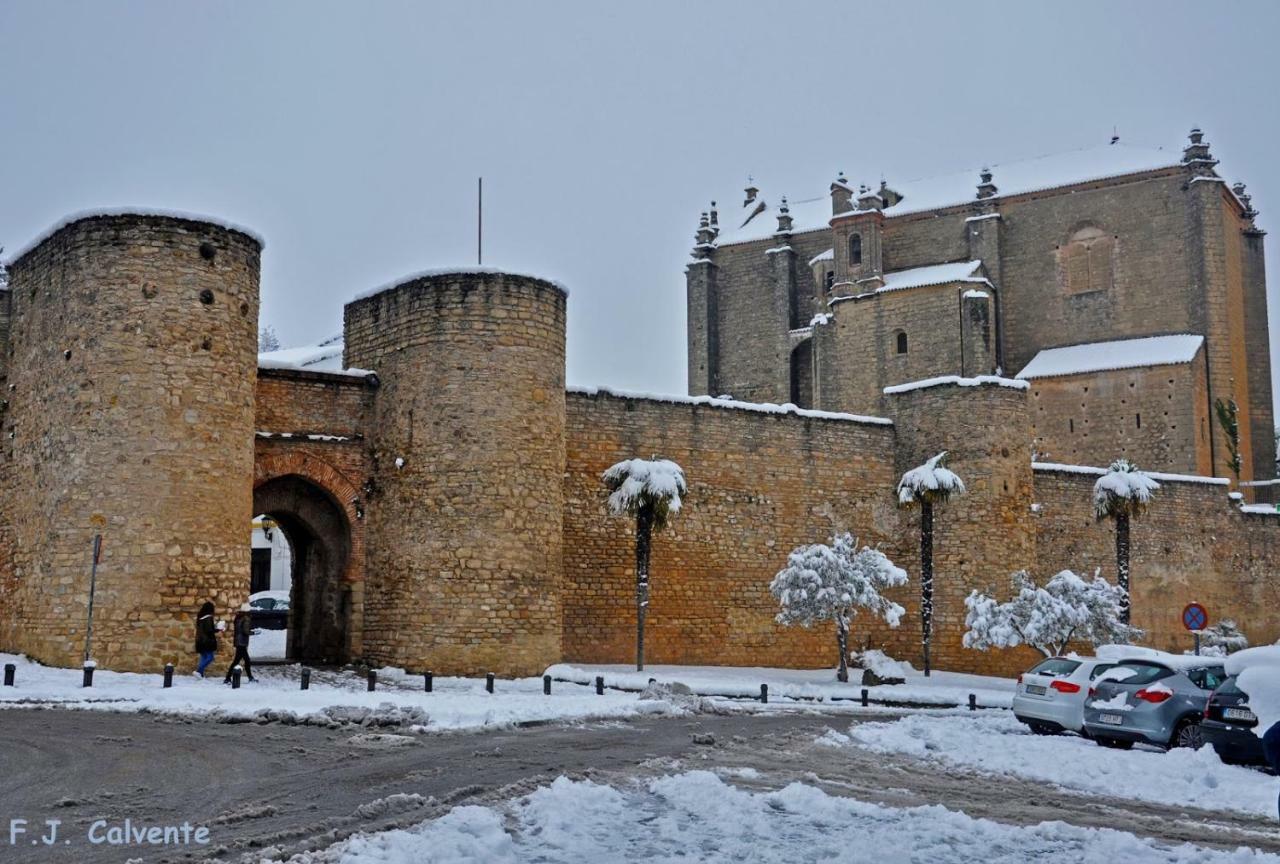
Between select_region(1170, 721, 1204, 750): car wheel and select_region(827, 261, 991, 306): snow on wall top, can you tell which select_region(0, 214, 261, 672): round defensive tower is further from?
A: select_region(827, 261, 991, 306): snow on wall top

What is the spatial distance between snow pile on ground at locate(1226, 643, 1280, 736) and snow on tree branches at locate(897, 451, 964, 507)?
43.2 feet

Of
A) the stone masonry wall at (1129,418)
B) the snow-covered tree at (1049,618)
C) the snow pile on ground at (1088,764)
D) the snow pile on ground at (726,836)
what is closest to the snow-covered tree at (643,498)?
the snow-covered tree at (1049,618)

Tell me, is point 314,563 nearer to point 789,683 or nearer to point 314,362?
point 789,683

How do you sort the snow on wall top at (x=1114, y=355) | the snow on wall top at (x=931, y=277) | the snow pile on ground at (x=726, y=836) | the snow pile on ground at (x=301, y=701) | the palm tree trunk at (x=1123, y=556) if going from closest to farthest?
the snow pile on ground at (x=726, y=836)
the snow pile on ground at (x=301, y=701)
the palm tree trunk at (x=1123, y=556)
the snow on wall top at (x=1114, y=355)
the snow on wall top at (x=931, y=277)

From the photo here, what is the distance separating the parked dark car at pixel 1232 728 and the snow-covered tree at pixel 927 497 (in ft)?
44.4

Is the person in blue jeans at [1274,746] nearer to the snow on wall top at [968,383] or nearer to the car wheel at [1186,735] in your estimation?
the car wheel at [1186,735]

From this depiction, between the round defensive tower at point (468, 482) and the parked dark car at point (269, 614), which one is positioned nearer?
the round defensive tower at point (468, 482)

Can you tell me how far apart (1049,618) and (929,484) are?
3.42m

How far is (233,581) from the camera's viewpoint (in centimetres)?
1902

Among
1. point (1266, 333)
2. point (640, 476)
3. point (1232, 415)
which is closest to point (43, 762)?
point (640, 476)

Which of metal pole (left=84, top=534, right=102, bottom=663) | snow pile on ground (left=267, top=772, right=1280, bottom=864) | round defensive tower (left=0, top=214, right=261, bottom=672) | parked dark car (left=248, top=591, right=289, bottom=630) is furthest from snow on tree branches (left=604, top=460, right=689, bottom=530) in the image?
parked dark car (left=248, top=591, right=289, bottom=630)

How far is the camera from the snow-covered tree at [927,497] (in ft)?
85.9

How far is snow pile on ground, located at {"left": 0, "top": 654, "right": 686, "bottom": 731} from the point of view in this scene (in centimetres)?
1352

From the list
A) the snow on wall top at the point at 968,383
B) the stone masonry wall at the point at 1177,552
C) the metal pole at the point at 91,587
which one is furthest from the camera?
the stone masonry wall at the point at 1177,552
